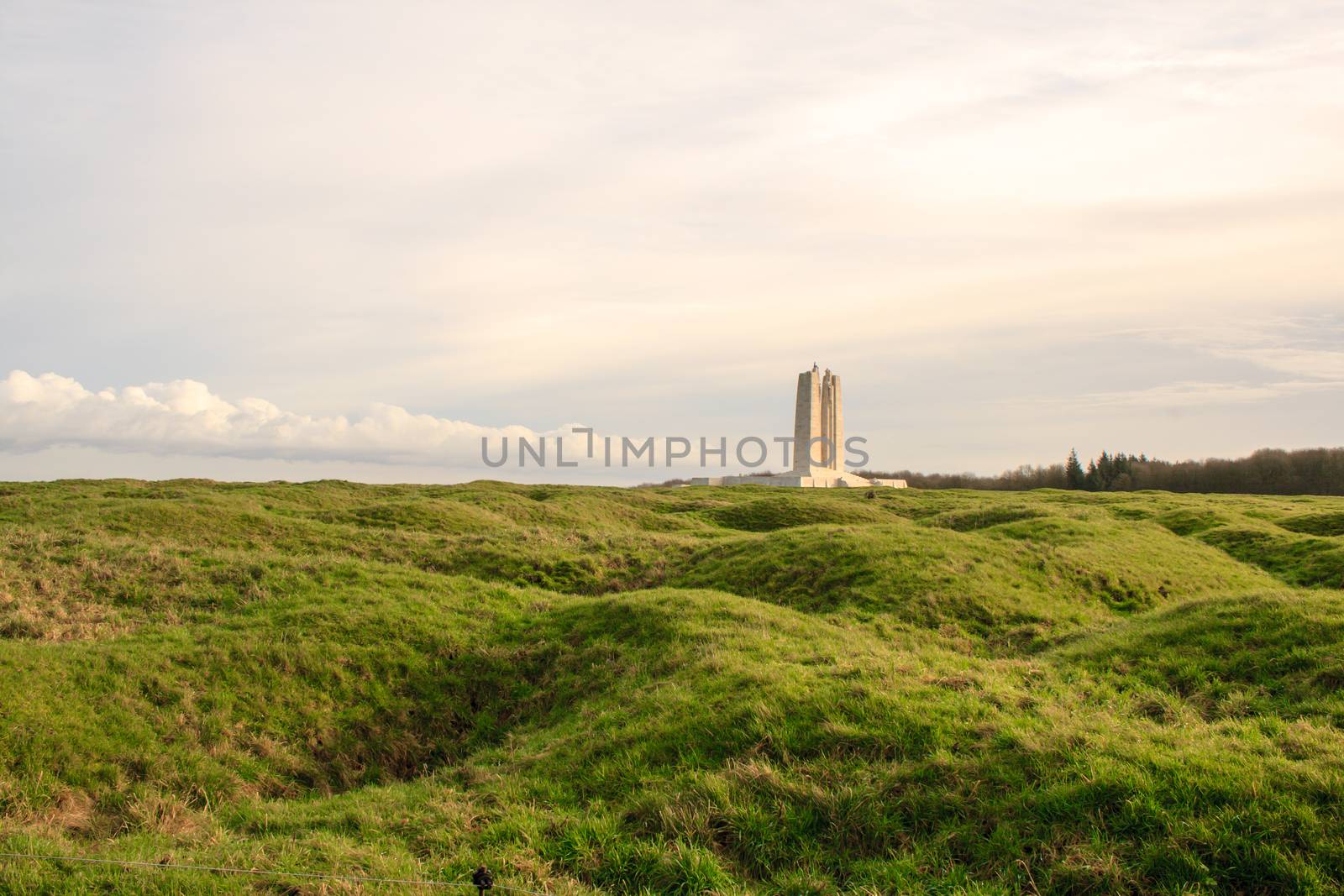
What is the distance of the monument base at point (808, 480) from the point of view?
86938 mm

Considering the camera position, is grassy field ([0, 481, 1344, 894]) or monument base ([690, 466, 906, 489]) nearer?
grassy field ([0, 481, 1344, 894])

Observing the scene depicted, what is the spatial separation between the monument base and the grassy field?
53868mm

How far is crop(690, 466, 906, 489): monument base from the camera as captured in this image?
3423 inches

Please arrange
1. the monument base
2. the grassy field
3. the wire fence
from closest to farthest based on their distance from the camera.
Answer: the wire fence → the grassy field → the monument base

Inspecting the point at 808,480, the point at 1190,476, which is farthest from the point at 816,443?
the point at 1190,476

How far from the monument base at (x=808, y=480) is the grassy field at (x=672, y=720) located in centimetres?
5387

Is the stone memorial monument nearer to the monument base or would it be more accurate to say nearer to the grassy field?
the monument base

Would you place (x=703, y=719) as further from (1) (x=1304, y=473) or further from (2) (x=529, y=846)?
(1) (x=1304, y=473)

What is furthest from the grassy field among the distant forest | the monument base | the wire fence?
the distant forest

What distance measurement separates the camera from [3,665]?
16188 mm

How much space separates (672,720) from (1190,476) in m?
134

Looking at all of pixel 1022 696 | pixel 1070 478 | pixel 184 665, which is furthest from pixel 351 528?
pixel 1070 478

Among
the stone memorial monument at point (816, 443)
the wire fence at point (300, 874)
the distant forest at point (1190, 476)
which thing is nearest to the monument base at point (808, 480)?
the stone memorial monument at point (816, 443)

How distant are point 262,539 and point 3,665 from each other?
18184 mm
